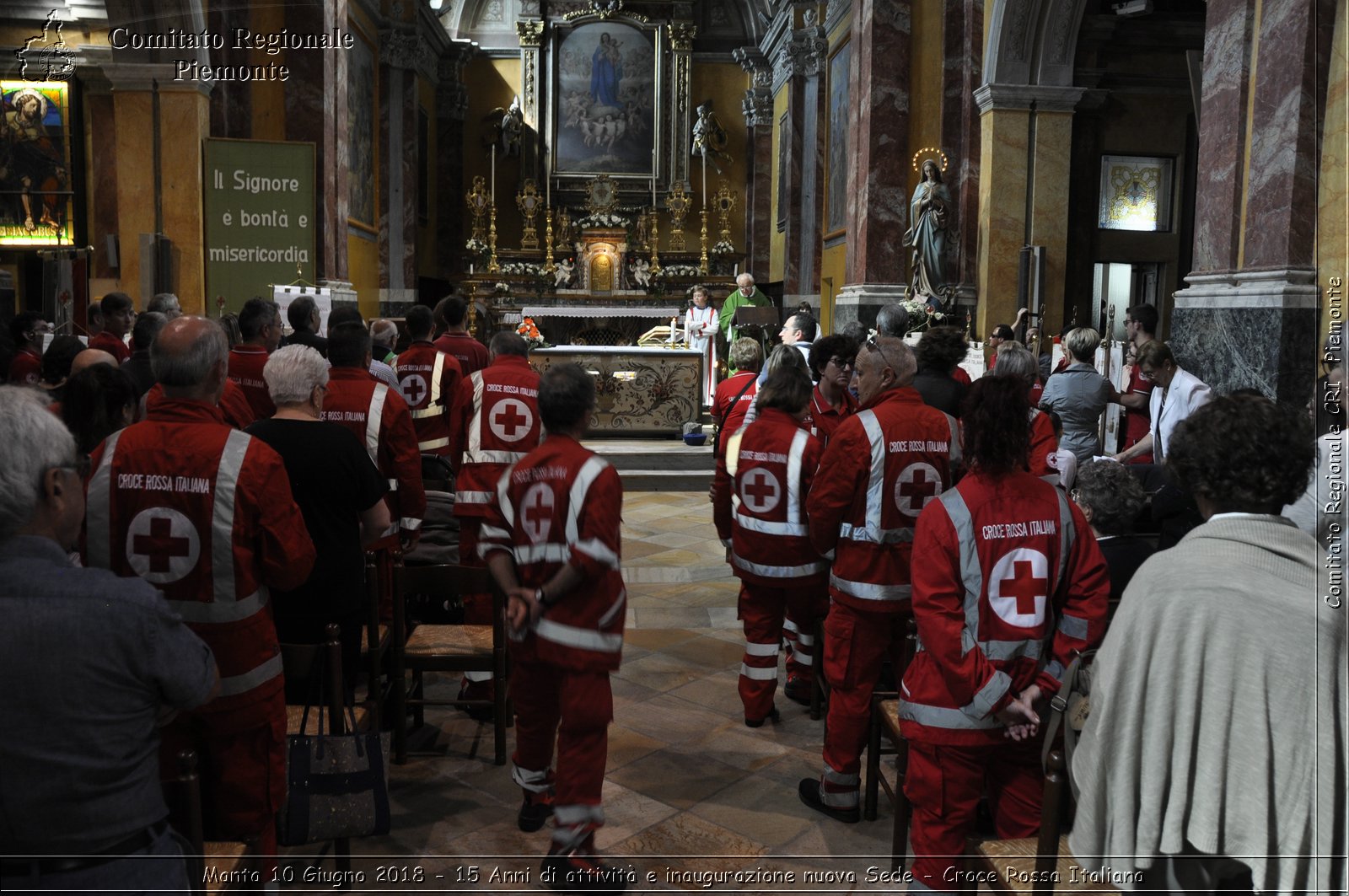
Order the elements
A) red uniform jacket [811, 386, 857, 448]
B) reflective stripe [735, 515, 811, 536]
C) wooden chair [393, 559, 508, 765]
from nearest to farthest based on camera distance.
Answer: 1. wooden chair [393, 559, 508, 765]
2. reflective stripe [735, 515, 811, 536]
3. red uniform jacket [811, 386, 857, 448]

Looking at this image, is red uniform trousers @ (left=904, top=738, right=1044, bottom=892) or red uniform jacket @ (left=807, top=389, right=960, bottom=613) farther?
red uniform jacket @ (left=807, top=389, right=960, bottom=613)

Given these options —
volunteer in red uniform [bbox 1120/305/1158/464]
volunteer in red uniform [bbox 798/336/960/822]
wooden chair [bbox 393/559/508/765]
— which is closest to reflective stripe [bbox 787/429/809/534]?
volunteer in red uniform [bbox 798/336/960/822]

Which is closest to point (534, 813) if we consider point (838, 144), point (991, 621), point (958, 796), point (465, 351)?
point (958, 796)

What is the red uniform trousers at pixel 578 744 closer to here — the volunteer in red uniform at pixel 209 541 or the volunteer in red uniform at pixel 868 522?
the volunteer in red uniform at pixel 209 541

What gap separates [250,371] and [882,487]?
127 inches

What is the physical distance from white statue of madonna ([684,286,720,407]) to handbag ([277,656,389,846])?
10974mm

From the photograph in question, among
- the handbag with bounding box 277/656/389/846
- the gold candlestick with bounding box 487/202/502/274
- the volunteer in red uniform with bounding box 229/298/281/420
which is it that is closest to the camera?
the handbag with bounding box 277/656/389/846

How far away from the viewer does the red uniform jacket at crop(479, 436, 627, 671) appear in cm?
320

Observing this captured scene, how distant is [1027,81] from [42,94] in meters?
11.5

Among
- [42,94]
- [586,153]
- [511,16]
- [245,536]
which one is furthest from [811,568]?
[511,16]

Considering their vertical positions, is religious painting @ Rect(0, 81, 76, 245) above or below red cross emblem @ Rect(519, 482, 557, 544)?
above

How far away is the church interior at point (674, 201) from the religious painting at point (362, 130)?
10 cm

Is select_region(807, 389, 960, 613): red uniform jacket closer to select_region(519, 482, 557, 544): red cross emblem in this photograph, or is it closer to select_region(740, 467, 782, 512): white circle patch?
select_region(740, 467, 782, 512): white circle patch

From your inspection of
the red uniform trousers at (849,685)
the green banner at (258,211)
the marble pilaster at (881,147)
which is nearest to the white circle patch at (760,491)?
the red uniform trousers at (849,685)
